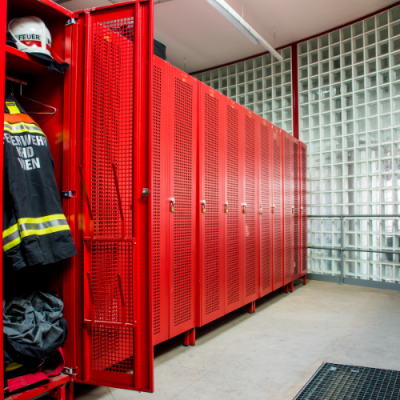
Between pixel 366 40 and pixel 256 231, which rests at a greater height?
pixel 366 40

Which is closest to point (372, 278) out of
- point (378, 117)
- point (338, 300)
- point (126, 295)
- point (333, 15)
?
point (338, 300)

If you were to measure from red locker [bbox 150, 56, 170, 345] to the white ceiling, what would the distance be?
120 inches

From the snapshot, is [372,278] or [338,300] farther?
[372,278]

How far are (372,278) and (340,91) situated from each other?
3035mm

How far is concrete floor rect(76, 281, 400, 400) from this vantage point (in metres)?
2.29

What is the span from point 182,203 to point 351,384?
177 centimetres

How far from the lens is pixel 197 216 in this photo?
3146mm

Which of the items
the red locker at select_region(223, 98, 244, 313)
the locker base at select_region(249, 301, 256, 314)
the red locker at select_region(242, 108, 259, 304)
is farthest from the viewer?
the locker base at select_region(249, 301, 256, 314)

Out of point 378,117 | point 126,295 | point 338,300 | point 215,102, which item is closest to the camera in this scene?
point 126,295

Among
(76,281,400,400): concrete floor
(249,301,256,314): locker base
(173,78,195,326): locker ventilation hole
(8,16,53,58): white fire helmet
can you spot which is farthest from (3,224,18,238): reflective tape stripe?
(249,301,256,314): locker base

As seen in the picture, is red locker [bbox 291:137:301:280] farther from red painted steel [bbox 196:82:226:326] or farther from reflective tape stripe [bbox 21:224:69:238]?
reflective tape stripe [bbox 21:224:69:238]

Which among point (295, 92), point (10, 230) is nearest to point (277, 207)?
point (295, 92)

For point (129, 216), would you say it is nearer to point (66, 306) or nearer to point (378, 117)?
point (66, 306)

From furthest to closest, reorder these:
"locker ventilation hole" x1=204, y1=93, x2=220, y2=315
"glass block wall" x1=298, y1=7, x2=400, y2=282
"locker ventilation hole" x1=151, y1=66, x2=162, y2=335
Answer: "glass block wall" x1=298, y1=7, x2=400, y2=282, "locker ventilation hole" x1=204, y1=93, x2=220, y2=315, "locker ventilation hole" x1=151, y1=66, x2=162, y2=335
